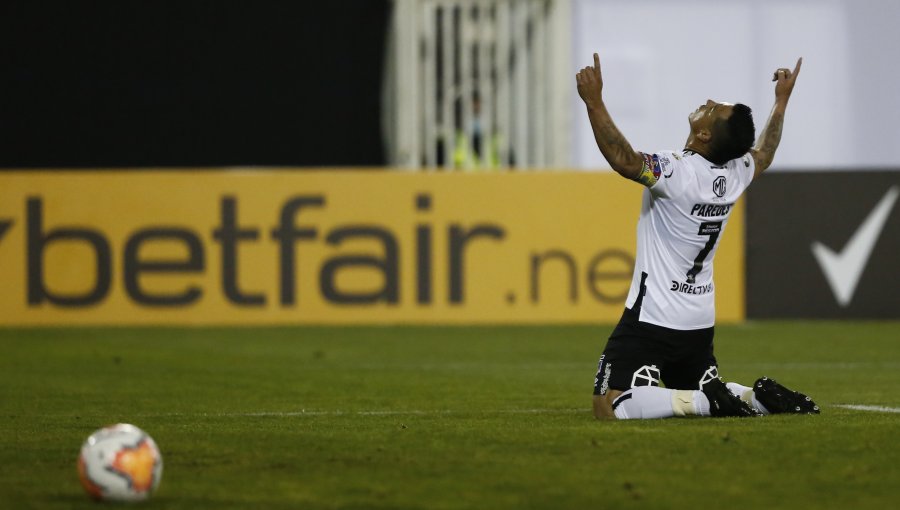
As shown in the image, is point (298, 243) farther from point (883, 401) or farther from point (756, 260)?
point (883, 401)

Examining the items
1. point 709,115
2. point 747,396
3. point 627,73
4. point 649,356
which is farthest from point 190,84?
point 747,396

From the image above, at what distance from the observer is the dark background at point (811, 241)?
57.2 ft

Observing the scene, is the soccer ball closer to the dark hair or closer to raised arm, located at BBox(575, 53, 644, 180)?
raised arm, located at BBox(575, 53, 644, 180)

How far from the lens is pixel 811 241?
17484 millimetres

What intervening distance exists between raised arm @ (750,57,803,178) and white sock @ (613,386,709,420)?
47.3 inches

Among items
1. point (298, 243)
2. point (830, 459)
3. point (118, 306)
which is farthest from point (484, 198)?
point (830, 459)

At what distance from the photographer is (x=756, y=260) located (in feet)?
57.9

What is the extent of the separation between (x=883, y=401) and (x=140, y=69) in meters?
18.6

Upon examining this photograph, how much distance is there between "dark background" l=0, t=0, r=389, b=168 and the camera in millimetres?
25734

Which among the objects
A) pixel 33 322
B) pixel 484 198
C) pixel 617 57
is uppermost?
pixel 617 57

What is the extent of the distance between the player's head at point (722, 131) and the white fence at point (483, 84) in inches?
510

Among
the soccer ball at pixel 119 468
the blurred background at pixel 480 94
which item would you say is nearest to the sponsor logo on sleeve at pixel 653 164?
the soccer ball at pixel 119 468

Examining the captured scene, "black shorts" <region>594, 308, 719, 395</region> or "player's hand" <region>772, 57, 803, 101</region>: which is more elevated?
"player's hand" <region>772, 57, 803, 101</region>

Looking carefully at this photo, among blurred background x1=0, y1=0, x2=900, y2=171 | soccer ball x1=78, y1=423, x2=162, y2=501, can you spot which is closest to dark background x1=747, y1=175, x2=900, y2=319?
blurred background x1=0, y1=0, x2=900, y2=171
